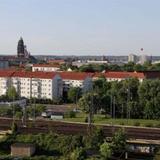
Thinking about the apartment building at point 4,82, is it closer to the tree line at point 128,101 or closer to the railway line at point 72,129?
the tree line at point 128,101

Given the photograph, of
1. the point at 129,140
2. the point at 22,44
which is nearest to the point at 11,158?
the point at 129,140

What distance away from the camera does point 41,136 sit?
2441cm

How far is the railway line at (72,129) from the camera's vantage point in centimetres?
2756

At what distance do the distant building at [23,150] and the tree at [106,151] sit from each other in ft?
11.2

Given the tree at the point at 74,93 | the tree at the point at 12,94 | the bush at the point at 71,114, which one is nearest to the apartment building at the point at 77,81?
the tree at the point at 74,93

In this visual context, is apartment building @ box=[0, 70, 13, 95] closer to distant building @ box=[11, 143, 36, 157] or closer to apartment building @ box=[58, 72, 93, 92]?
apartment building @ box=[58, 72, 93, 92]

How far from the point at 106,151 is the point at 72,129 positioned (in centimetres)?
823

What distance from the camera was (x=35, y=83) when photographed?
169 ft

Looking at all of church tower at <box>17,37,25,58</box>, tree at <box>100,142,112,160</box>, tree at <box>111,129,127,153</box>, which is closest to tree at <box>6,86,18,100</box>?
tree at <box>111,129,127,153</box>

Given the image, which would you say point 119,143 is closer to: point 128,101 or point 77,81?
point 128,101

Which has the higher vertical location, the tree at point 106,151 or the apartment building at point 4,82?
the apartment building at point 4,82

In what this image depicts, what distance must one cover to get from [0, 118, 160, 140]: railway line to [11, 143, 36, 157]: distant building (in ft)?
13.9

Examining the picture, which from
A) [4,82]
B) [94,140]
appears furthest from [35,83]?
[94,140]

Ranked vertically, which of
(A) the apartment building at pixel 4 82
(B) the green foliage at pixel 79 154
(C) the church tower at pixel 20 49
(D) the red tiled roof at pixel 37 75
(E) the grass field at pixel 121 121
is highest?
(C) the church tower at pixel 20 49
